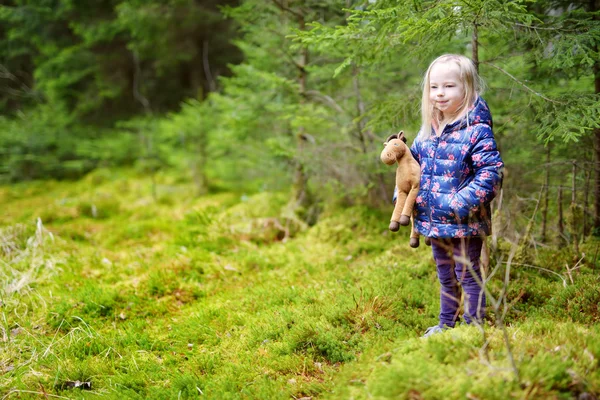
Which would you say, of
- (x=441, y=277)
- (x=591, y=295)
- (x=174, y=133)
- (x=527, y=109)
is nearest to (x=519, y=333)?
(x=441, y=277)

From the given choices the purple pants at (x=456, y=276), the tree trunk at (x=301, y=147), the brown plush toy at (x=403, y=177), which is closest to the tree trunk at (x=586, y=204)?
the purple pants at (x=456, y=276)

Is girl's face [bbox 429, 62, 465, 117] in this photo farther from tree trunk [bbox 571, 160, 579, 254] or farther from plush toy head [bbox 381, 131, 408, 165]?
tree trunk [bbox 571, 160, 579, 254]

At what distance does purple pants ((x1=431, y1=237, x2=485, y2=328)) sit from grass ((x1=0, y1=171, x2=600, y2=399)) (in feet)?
0.74

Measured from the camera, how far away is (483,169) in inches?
116

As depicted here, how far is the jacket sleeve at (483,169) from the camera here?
2895mm

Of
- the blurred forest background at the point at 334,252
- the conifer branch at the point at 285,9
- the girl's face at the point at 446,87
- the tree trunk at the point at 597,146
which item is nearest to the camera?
the blurred forest background at the point at 334,252

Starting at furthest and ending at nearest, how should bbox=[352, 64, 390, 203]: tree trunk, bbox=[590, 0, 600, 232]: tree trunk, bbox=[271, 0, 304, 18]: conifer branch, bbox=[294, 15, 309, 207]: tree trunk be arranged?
bbox=[294, 15, 309, 207]: tree trunk
bbox=[271, 0, 304, 18]: conifer branch
bbox=[352, 64, 390, 203]: tree trunk
bbox=[590, 0, 600, 232]: tree trunk

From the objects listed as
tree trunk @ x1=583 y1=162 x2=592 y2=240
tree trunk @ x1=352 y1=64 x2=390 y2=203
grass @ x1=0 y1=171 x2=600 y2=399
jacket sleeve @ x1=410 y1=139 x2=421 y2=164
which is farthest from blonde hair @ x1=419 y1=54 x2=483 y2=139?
tree trunk @ x1=352 y1=64 x2=390 y2=203

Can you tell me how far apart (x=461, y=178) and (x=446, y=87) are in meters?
0.74

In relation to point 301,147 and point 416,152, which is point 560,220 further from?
point 301,147

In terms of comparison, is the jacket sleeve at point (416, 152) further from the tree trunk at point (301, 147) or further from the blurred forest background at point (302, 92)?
the tree trunk at point (301, 147)

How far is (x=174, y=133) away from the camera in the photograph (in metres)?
10.2

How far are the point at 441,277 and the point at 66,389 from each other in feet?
10.8

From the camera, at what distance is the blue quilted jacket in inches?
115
